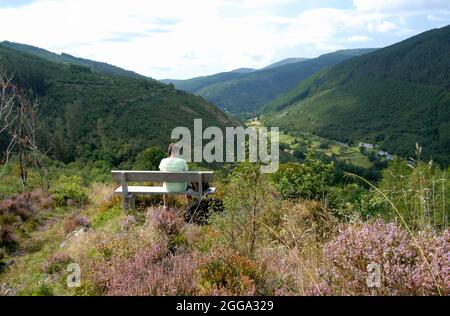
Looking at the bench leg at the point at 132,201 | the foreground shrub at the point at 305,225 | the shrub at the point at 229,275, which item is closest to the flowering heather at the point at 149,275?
the shrub at the point at 229,275

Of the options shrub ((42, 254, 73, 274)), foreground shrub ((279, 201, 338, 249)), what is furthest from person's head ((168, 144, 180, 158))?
shrub ((42, 254, 73, 274))

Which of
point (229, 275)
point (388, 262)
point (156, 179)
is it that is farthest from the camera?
point (156, 179)

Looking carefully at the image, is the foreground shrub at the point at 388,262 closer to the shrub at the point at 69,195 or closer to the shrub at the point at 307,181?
the shrub at the point at 307,181

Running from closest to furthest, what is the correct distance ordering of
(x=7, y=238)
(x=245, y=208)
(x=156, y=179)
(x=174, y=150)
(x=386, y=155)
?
(x=245, y=208) → (x=7, y=238) → (x=156, y=179) → (x=174, y=150) → (x=386, y=155)

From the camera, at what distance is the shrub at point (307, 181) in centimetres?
789

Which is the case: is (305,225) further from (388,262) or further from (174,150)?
(174,150)

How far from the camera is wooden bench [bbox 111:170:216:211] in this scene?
7246 mm

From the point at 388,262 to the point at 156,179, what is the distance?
4.92 m

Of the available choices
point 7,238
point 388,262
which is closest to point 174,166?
point 7,238

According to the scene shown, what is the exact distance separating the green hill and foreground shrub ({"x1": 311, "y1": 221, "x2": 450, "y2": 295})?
47136 millimetres

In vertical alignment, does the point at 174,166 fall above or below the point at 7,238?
above

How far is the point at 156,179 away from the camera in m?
7.32

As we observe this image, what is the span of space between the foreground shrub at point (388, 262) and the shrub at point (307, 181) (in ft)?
13.6

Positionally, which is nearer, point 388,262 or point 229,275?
point 388,262
